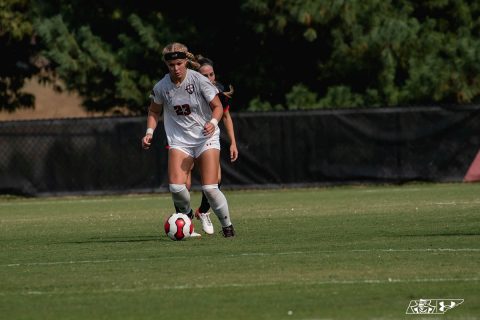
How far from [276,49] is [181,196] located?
62.1ft

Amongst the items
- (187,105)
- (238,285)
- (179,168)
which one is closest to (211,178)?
(179,168)

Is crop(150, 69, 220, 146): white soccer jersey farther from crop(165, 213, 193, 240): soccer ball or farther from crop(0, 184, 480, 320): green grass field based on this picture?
crop(0, 184, 480, 320): green grass field

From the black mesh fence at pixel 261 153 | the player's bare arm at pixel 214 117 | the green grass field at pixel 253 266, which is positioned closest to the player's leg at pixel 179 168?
the player's bare arm at pixel 214 117

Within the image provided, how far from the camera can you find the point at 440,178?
87.6 feet

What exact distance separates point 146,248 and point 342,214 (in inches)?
220

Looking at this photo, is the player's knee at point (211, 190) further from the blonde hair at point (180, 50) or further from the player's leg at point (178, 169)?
the blonde hair at point (180, 50)

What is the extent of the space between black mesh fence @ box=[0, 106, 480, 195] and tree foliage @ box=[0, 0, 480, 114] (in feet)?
12.5

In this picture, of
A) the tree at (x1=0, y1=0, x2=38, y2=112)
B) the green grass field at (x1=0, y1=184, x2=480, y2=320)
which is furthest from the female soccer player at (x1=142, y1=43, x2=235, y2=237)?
the tree at (x1=0, y1=0, x2=38, y2=112)

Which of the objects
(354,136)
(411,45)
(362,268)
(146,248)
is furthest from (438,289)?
(411,45)

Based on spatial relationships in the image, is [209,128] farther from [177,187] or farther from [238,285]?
[238,285]

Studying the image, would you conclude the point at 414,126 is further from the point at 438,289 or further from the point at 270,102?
the point at 438,289

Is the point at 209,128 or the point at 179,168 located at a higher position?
the point at 209,128

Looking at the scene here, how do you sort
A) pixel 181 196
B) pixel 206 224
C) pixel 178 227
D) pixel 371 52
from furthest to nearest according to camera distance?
pixel 371 52 < pixel 206 224 < pixel 181 196 < pixel 178 227

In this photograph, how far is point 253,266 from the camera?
34.2ft
